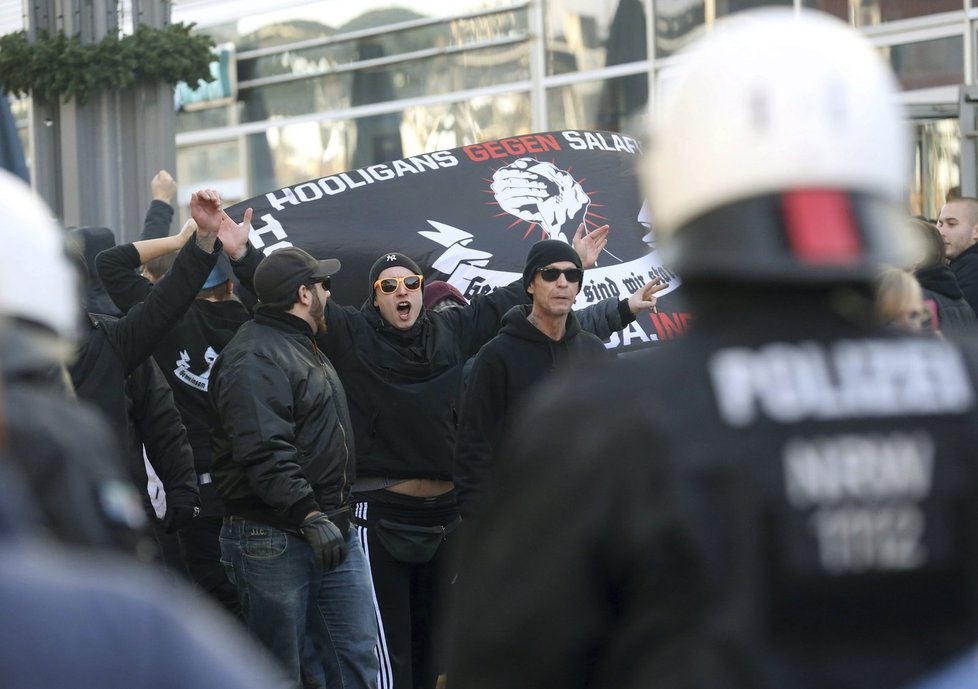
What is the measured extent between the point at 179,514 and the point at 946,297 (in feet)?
11.2

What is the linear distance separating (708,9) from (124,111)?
26.7ft

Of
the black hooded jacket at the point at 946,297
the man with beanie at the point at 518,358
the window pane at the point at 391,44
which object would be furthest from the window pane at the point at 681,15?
the man with beanie at the point at 518,358

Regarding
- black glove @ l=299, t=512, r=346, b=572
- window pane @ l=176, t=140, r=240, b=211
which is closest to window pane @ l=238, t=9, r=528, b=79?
window pane @ l=176, t=140, r=240, b=211

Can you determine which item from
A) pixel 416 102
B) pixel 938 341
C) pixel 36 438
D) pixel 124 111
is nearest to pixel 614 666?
pixel 938 341

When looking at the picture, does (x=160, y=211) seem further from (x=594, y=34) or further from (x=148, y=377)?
(x=594, y=34)

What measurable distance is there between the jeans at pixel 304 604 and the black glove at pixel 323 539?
149 millimetres

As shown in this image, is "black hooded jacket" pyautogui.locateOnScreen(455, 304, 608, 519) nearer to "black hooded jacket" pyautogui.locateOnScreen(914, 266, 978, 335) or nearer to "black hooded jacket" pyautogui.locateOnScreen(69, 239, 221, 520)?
"black hooded jacket" pyautogui.locateOnScreen(69, 239, 221, 520)

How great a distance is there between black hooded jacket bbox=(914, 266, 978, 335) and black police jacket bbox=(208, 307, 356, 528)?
261 centimetres

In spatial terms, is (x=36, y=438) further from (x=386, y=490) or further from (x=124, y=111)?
(x=124, y=111)

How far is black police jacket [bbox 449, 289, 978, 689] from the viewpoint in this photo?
1.68 meters

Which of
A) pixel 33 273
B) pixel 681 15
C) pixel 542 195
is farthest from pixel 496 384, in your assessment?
pixel 681 15

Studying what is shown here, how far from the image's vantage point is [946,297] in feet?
22.9

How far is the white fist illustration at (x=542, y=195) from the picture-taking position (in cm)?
840

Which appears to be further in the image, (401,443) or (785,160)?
(401,443)
